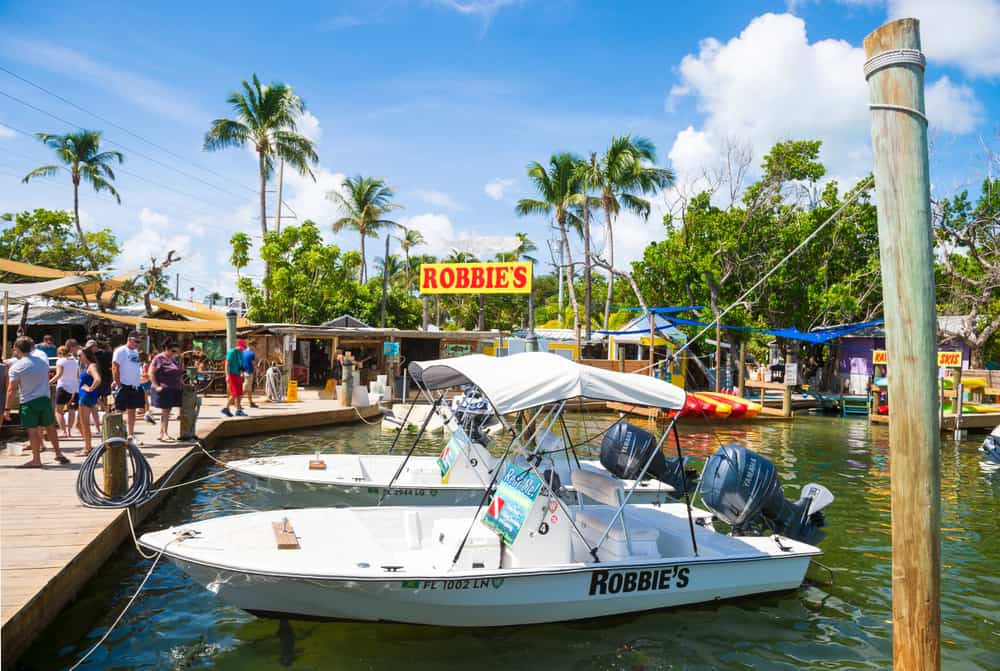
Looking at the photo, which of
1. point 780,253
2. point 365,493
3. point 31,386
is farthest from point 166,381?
point 780,253

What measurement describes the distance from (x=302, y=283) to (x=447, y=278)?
9902 mm

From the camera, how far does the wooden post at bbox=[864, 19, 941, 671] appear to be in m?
3.96

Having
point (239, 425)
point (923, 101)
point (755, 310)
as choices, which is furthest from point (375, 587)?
point (755, 310)

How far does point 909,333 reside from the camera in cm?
397

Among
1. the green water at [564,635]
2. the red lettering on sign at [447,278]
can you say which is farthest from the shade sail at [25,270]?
the green water at [564,635]

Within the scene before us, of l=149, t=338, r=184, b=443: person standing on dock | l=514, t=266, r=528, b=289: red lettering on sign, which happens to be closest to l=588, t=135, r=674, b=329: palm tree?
l=514, t=266, r=528, b=289: red lettering on sign

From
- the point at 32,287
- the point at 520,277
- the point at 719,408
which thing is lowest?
the point at 719,408

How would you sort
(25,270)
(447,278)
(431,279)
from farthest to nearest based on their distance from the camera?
(431,279), (447,278), (25,270)

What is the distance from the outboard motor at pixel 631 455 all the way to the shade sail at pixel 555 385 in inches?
112

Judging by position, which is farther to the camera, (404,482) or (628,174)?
(628,174)

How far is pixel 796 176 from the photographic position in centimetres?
3128

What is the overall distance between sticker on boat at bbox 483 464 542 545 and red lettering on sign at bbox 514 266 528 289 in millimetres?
16785

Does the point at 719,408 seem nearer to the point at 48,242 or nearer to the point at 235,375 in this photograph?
the point at 235,375

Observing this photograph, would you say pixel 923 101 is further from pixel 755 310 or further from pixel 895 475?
pixel 755 310
